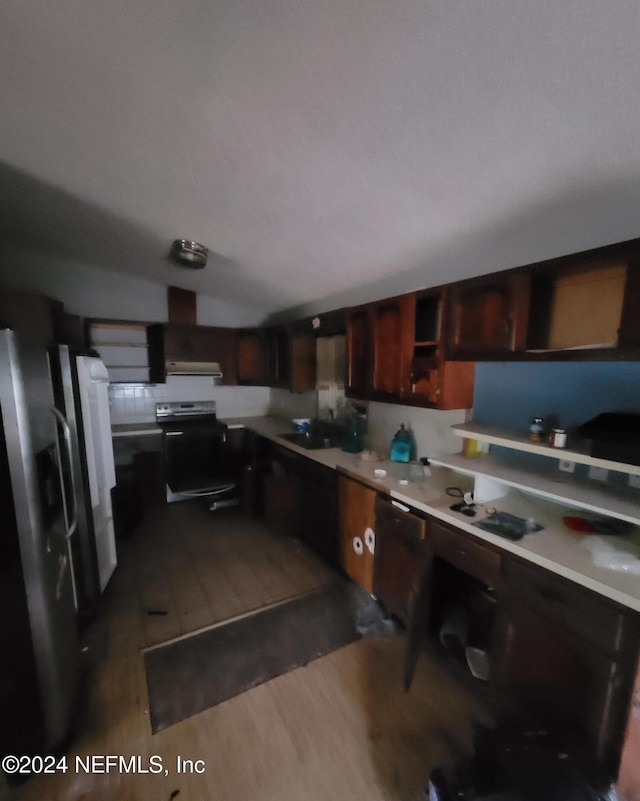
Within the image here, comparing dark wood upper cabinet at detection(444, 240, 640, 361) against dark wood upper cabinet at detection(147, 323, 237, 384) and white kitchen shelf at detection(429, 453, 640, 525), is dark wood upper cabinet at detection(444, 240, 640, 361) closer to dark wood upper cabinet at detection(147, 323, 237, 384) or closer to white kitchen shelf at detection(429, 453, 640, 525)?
white kitchen shelf at detection(429, 453, 640, 525)

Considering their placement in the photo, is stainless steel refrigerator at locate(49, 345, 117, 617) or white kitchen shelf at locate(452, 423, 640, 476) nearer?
white kitchen shelf at locate(452, 423, 640, 476)

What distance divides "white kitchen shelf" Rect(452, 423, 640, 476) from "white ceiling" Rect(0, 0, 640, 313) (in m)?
0.78

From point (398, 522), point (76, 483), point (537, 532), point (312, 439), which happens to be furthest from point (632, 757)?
point (76, 483)

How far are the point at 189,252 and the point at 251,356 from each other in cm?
158

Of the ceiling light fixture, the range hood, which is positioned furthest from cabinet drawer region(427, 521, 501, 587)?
the range hood

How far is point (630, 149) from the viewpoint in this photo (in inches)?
34.9

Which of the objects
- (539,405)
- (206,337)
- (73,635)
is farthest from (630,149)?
(206,337)

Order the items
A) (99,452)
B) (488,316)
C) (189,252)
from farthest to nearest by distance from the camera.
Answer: (189,252) → (99,452) → (488,316)

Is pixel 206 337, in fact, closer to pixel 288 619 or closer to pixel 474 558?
pixel 288 619

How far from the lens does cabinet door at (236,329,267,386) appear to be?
3646 mm

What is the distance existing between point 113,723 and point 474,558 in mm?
1670

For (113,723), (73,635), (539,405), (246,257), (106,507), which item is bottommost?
(113,723)

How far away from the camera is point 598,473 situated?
4.70 ft

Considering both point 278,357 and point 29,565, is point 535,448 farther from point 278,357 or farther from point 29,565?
point 278,357
